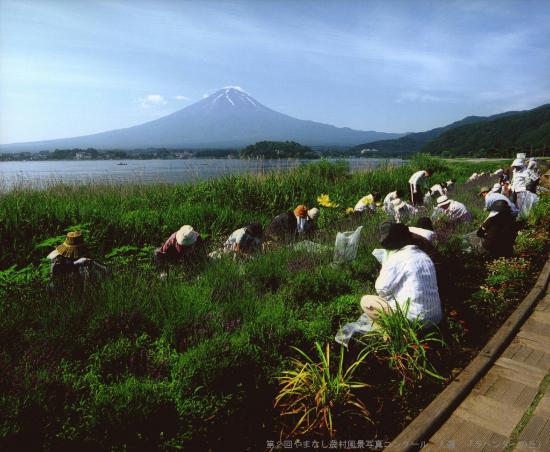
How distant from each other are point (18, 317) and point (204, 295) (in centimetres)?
176

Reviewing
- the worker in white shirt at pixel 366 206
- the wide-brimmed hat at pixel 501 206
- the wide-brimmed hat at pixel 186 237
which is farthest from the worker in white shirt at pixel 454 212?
the wide-brimmed hat at pixel 186 237

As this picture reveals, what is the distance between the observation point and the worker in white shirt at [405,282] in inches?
133

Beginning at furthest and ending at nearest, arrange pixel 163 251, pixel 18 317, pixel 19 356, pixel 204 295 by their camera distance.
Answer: pixel 163 251
pixel 204 295
pixel 18 317
pixel 19 356

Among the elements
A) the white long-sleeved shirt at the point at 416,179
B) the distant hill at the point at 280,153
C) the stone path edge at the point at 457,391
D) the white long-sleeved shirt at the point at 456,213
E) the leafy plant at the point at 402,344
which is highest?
the distant hill at the point at 280,153

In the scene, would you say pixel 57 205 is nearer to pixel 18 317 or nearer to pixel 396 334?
pixel 18 317

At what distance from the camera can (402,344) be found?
3234mm

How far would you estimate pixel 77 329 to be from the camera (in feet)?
11.1

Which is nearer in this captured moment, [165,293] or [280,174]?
[165,293]

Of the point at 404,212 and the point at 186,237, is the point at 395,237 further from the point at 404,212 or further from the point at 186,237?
the point at 404,212

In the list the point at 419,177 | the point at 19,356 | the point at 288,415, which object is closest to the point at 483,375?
the point at 288,415

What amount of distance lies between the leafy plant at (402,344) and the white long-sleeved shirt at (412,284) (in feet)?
0.32

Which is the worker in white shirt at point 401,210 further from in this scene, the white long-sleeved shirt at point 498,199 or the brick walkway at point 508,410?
the brick walkway at point 508,410

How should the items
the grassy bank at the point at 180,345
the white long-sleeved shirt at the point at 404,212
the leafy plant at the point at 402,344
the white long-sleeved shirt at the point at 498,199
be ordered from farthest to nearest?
the white long-sleeved shirt at the point at 404,212
the white long-sleeved shirt at the point at 498,199
the leafy plant at the point at 402,344
the grassy bank at the point at 180,345

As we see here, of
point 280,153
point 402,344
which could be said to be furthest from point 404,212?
point 280,153
